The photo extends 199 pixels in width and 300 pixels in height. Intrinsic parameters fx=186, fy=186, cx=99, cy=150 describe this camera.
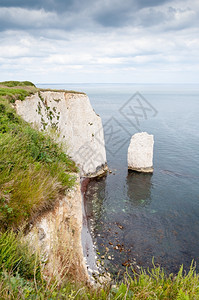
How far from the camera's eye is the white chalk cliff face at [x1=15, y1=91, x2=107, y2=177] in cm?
2683

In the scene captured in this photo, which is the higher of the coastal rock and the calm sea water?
the coastal rock

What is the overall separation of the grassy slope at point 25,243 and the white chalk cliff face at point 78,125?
1767cm

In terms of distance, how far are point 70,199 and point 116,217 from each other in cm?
1671

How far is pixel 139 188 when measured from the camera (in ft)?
98.0

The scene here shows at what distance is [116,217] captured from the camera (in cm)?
2272

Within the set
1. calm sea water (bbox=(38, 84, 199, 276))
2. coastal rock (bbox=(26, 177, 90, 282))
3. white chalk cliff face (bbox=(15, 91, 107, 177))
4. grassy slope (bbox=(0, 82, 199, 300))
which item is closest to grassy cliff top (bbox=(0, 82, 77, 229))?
grassy slope (bbox=(0, 82, 199, 300))

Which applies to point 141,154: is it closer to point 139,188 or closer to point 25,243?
point 139,188

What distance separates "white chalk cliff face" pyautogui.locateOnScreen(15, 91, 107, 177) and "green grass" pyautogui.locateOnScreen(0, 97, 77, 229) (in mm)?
17257

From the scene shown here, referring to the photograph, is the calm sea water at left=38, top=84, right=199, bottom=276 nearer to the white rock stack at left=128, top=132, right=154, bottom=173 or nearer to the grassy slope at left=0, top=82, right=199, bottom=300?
the white rock stack at left=128, top=132, right=154, bottom=173

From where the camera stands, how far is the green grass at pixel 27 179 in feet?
17.3

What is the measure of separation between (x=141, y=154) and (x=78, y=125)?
1320cm

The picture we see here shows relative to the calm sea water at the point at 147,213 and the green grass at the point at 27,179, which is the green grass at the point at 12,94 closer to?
the green grass at the point at 27,179

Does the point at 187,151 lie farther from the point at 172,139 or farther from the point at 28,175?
the point at 28,175

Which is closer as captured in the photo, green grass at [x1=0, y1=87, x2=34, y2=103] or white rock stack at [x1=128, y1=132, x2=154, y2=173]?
green grass at [x1=0, y1=87, x2=34, y2=103]
